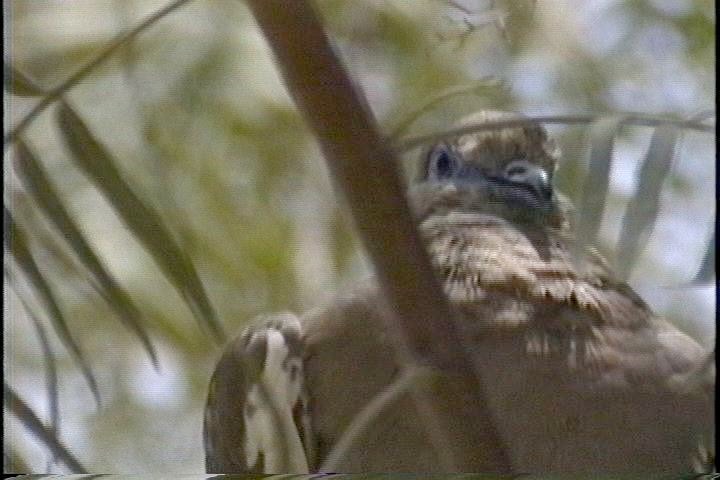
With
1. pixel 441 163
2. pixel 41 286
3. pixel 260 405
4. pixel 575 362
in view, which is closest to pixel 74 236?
pixel 41 286

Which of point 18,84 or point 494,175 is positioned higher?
point 18,84

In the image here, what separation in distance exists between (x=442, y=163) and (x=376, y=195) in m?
0.18

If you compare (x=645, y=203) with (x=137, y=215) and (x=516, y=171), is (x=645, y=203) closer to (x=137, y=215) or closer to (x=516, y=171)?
(x=516, y=171)

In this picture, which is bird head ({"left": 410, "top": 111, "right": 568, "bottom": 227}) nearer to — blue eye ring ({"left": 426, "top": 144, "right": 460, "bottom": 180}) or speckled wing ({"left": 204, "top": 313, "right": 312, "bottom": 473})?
blue eye ring ({"left": 426, "top": 144, "right": 460, "bottom": 180})

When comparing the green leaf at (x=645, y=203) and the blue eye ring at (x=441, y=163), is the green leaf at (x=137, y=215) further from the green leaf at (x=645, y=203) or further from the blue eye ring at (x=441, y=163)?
the green leaf at (x=645, y=203)

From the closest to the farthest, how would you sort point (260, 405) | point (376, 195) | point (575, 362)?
1. point (376, 195)
2. point (575, 362)
3. point (260, 405)

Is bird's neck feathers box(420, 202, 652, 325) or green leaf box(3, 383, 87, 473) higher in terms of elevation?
bird's neck feathers box(420, 202, 652, 325)

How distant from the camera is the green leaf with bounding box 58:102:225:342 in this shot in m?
1.25

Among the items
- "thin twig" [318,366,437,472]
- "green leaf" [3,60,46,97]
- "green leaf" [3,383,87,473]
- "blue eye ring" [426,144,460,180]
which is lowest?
"thin twig" [318,366,437,472]

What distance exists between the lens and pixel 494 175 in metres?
1.33

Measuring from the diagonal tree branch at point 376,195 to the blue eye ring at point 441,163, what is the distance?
0.11m

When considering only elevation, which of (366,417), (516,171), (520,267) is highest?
(516,171)

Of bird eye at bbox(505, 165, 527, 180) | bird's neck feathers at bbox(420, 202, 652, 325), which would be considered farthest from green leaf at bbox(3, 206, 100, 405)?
bird eye at bbox(505, 165, 527, 180)

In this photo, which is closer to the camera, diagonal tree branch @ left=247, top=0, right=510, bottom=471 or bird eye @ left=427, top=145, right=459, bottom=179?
diagonal tree branch @ left=247, top=0, right=510, bottom=471
